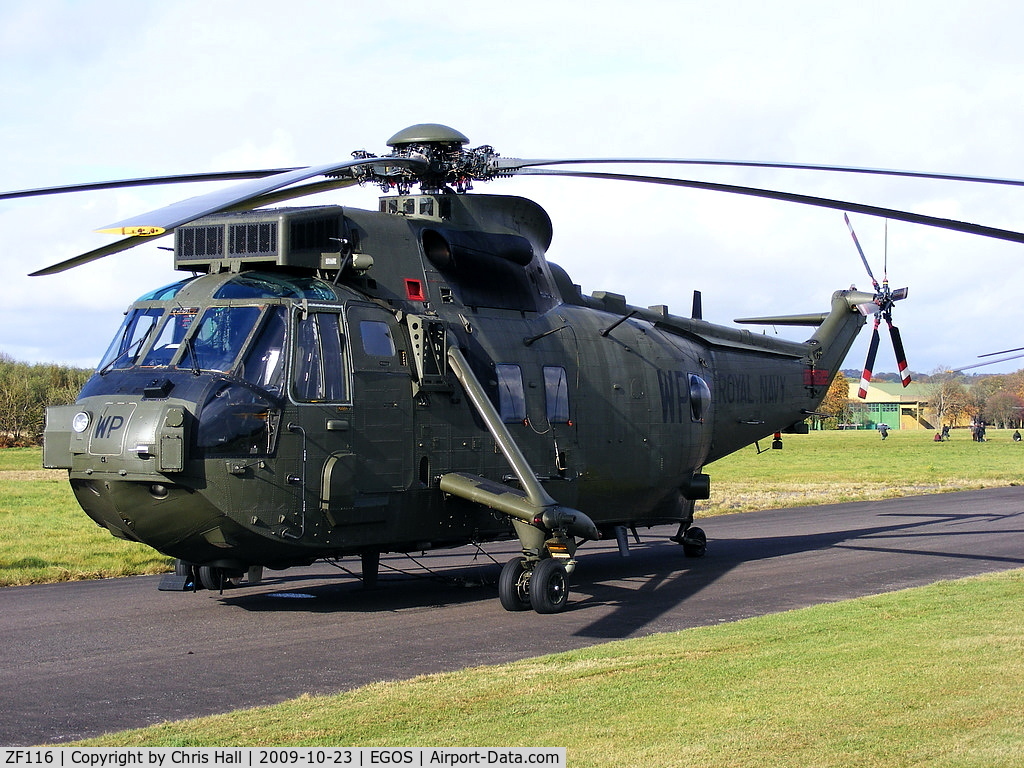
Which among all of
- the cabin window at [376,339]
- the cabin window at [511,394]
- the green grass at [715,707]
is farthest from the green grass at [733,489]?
the green grass at [715,707]

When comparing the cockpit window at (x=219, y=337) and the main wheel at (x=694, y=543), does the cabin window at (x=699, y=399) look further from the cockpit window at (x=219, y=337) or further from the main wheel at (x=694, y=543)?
the cockpit window at (x=219, y=337)

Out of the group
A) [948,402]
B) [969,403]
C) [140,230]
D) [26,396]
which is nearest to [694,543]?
[140,230]

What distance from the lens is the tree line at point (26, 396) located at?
7588cm

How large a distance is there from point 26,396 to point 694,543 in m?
68.7

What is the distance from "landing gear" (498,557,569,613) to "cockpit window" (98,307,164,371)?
15.9 feet

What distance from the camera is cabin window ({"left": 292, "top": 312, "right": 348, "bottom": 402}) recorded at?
11945mm

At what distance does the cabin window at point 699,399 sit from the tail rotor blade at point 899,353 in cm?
553

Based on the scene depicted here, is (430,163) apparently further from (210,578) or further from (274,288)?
(210,578)

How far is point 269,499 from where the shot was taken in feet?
37.9

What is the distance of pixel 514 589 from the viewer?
1288 cm

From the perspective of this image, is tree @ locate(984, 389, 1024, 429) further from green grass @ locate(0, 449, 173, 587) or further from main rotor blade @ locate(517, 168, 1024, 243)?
main rotor blade @ locate(517, 168, 1024, 243)

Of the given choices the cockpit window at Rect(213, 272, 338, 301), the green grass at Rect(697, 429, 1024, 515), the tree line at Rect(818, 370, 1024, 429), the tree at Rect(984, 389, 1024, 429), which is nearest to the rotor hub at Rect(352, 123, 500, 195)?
the cockpit window at Rect(213, 272, 338, 301)

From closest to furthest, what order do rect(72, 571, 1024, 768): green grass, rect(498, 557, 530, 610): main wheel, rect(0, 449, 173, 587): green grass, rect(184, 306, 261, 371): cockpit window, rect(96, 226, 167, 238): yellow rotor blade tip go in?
rect(72, 571, 1024, 768): green grass < rect(96, 226, 167, 238): yellow rotor blade tip < rect(184, 306, 261, 371): cockpit window < rect(498, 557, 530, 610): main wheel < rect(0, 449, 173, 587): green grass

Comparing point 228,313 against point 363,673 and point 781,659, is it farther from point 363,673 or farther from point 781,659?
point 781,659
